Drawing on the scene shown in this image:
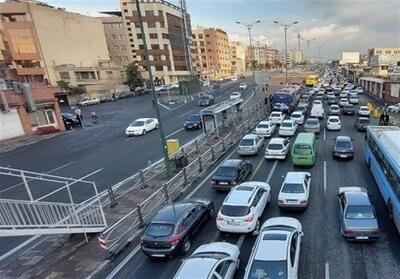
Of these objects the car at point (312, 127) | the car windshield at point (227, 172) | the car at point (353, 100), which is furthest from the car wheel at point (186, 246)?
the car at point (353, 100)

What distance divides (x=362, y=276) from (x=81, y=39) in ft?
276

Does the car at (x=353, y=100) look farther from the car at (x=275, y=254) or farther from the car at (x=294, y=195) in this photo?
the car at (x=275, y=254)

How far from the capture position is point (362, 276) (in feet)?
32.8

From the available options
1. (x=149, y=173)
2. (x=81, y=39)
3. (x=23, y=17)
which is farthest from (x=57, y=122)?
(x=81, y=39)

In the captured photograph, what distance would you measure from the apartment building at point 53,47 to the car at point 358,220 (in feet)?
189

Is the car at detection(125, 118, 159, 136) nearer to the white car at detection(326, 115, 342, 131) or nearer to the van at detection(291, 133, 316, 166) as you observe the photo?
the van at detection(291, 133, 316, 166)

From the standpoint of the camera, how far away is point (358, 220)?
1188cm

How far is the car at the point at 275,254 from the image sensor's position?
880cm

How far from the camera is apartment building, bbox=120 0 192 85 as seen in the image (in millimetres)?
95250

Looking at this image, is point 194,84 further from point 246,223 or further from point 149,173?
point 246,223

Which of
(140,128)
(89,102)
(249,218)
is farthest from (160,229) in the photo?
(89,102)

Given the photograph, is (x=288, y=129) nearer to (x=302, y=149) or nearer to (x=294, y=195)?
(x=302, y=149)

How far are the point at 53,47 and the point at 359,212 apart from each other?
7432 centimetres

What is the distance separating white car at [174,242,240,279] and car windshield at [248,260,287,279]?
919 mm
